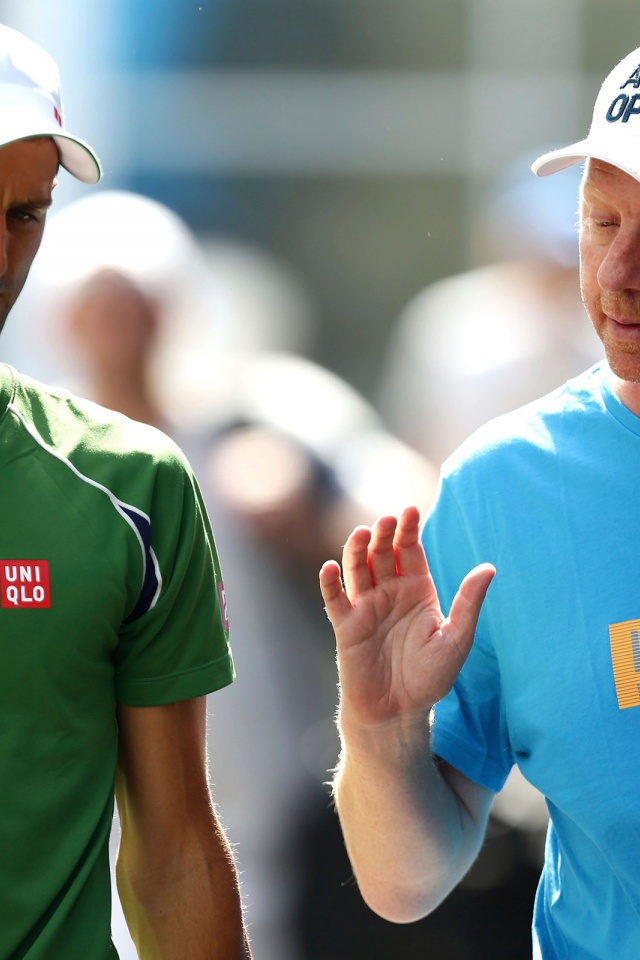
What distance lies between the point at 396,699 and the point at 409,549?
205 millimetres

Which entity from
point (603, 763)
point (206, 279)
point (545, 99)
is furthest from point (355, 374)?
point (603, 763)

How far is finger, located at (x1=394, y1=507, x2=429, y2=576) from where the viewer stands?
1894mm

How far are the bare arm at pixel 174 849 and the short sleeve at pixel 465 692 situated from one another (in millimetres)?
354

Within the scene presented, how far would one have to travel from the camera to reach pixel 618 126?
1936mm

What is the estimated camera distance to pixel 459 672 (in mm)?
1964

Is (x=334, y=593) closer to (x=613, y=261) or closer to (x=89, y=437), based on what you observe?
(x=89, y=437)

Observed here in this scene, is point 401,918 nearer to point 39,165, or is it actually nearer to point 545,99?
point 39,165

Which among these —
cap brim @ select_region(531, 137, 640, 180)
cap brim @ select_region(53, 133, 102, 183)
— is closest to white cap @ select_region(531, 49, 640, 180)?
cap brim @ select_region(531, 137, 640, 180)

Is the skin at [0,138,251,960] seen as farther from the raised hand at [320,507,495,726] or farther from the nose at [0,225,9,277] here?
the raised hand at [320,507,495,726]

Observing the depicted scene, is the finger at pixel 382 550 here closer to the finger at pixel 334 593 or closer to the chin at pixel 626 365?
the finger at pixel 334 593

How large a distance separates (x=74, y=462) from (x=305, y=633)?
1.15 m

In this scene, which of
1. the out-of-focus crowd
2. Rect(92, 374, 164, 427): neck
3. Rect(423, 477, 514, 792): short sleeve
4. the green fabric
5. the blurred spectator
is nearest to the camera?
the green fabric

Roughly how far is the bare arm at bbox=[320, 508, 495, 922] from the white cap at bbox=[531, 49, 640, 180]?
0.54 metres

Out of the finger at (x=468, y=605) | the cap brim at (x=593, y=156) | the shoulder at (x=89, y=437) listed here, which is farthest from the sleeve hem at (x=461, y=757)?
the cap brim at (x=593, y=156)
